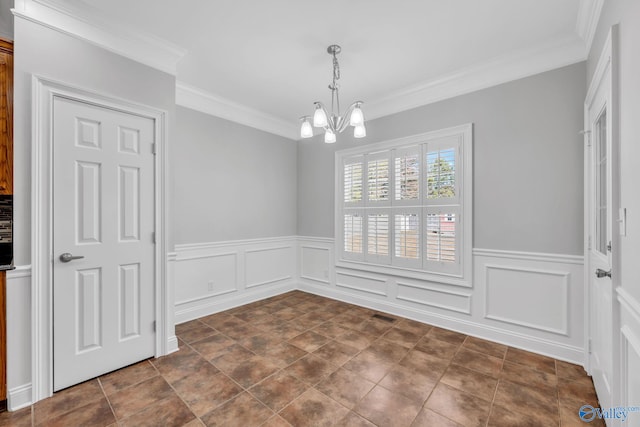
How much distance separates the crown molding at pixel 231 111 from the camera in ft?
11.0

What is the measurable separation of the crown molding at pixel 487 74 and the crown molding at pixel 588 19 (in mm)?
117

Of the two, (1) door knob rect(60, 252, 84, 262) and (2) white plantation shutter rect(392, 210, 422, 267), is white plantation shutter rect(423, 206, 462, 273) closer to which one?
(2) white plantation shutter rect(392, 210, 422, 267)

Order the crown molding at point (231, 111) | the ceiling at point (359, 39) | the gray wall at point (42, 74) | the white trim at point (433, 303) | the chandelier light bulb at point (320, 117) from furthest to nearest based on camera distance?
the crown molding at point (231, 111) < the white trim at point (433, 303) < the chandelier light bulb at point (320, 117) < the ceiling at point (359, 39) < the gray wall at point (42, 74)

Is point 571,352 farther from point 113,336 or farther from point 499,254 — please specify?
point 113,336

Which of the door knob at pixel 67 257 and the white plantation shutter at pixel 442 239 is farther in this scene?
the white plantation shutter at pixel 442 239

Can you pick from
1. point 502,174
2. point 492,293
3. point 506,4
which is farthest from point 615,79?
point 492,293

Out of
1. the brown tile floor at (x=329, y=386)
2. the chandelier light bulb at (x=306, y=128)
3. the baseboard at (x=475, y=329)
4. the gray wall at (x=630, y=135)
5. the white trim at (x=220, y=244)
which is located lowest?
the brown tile floor at (x=329, y=386)

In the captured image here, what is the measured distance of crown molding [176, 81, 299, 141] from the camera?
3.37 metres

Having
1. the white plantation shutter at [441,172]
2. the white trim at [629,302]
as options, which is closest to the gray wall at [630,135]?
the white trim at [629,302]

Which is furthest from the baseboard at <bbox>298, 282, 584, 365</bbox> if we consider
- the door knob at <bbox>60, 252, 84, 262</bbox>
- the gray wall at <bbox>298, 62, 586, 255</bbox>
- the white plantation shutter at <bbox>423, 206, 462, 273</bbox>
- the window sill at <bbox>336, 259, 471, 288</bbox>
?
the door knob at <bbox>60, 252, 84, 262</bbox>

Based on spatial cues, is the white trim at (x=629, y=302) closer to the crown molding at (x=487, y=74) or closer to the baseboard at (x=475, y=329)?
the baseboard at (x=475, y=329)

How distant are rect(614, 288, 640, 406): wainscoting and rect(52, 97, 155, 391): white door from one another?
10.5 ft

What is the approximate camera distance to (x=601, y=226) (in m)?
2.06

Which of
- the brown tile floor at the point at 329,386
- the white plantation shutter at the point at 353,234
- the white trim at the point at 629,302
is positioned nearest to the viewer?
the white trim at the point at 629,302
